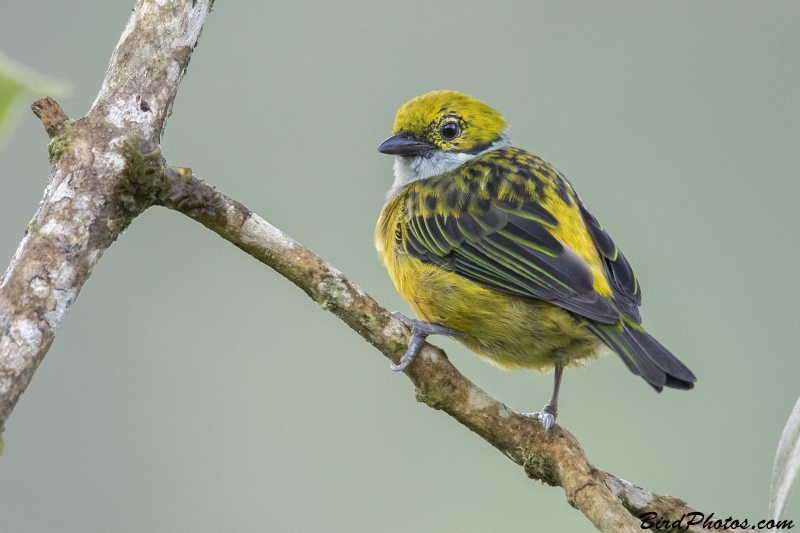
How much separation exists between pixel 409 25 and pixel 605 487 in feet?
16.6

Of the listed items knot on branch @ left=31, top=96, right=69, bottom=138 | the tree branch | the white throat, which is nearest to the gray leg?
the white throat

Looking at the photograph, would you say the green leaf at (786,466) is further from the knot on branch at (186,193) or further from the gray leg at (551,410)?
the knot on branch at (186,193)

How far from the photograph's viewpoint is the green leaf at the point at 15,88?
661 mm

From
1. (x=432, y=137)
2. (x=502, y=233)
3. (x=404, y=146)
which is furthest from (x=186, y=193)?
(x=432, y=137)

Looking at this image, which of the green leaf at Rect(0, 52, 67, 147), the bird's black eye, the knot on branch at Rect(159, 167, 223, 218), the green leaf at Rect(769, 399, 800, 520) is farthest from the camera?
the bird's black eye

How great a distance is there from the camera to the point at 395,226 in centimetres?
394

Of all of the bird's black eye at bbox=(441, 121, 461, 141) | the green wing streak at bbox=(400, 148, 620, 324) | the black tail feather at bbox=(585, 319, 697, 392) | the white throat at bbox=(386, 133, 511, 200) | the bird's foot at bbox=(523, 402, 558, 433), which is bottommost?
the bird's foot at bbox=(523, 402, 558, 433)

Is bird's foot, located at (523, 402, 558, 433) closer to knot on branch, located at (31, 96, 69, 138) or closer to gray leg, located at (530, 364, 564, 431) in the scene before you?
gray leg, located at (530, 364, 564, 431)

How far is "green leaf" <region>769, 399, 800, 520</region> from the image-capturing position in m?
1.41

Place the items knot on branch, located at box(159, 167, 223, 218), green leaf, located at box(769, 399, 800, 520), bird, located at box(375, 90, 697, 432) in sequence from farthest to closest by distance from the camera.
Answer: bird, located at box(375, 90, 697, 432) → knot on branch, located at box(159, 167, 223, 218) → green leaf, located at box(769, 399, 800, 520)

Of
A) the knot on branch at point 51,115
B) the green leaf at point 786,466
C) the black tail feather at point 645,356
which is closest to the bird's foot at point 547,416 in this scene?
the black tail feather at point 645,356

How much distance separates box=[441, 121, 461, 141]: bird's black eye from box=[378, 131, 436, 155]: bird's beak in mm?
113

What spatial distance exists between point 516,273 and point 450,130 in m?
1.43

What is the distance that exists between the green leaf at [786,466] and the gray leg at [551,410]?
4.44 ft
